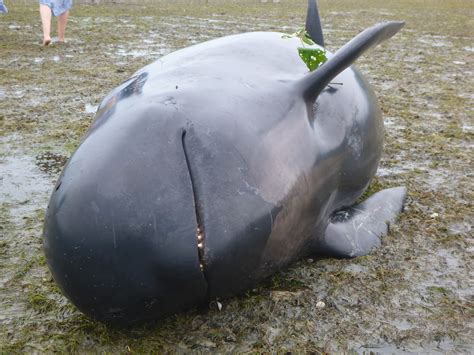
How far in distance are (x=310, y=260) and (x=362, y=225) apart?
20.2 inches

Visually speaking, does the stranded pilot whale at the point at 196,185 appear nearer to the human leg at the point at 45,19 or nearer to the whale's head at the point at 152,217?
the whale's head at the point at 152,217

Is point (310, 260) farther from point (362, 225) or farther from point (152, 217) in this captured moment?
point (152, 217)

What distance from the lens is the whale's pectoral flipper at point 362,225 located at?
142 inches

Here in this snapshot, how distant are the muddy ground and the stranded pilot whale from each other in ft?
0.78

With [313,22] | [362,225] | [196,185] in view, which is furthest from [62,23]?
[196,185]

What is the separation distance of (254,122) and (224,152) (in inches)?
11.7

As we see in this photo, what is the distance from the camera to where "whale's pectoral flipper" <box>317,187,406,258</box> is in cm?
362

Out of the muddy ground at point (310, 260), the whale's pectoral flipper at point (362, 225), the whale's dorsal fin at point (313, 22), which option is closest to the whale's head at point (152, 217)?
the muddy ground at point (310, 260)

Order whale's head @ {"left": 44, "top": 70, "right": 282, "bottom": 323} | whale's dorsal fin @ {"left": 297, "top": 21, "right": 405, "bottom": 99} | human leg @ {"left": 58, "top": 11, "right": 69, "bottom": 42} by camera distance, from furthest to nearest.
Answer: human leg @ {"left": 58, "top": 11, "right": 69, "bottom": 42}
whale's dorsal fin @ {"left": 297, "top": 21, "right": 405, "bottom": 99}
whale's head @ {"left": 44, "top": 70, "right": 282, "bottom": 323}

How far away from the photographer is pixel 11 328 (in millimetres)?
→ 3033

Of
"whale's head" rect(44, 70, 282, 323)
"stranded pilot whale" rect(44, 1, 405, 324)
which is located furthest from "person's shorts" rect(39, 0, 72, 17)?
"whale's head" rect(44, 70, 282, 323)

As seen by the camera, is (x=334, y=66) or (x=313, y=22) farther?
(x=313, y=22)

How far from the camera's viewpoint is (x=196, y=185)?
2.62 metres

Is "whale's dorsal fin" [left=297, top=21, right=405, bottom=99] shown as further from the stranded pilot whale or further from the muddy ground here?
the muddy ground
